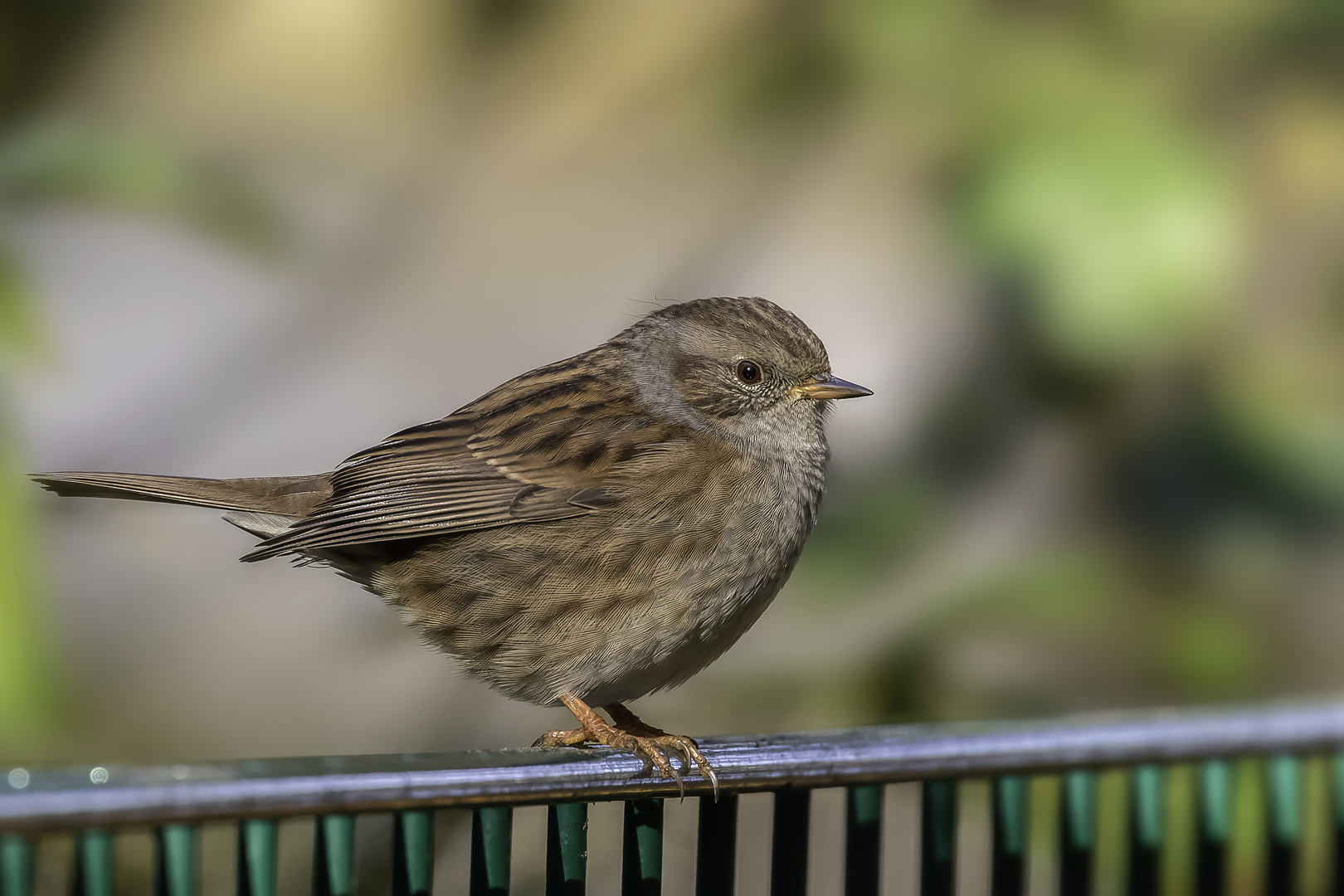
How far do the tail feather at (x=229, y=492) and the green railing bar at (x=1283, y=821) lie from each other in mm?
1579

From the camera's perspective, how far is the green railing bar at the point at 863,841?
59.7 inches

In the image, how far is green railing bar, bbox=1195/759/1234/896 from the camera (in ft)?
5.41

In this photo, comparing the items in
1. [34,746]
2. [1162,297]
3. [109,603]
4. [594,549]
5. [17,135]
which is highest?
[17,135]

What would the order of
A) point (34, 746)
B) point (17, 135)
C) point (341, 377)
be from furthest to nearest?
point (341, 377), point (17, 135), point (34, 746)

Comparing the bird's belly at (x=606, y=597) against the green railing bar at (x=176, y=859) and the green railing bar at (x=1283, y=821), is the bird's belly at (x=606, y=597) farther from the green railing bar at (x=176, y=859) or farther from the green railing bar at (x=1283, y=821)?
the green railing bar at (x=176, y=859)

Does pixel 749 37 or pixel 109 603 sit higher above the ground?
pixel 749 37

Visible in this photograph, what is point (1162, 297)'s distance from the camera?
128 inches

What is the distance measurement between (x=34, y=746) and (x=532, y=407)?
121cm

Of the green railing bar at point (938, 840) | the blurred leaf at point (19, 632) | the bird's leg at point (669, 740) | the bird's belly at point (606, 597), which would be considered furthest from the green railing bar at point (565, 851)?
the blurred leaf at point (19, 632)

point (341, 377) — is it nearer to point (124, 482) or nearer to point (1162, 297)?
point (124, 482)


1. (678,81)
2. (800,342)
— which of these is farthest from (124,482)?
(678,81)

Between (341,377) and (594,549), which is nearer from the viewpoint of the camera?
(594,549)

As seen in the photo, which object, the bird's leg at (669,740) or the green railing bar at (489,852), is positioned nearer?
the green railing bar at (489,852)

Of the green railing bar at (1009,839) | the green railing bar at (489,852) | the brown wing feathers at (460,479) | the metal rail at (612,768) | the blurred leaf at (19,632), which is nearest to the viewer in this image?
the metal rail at (612,768)
